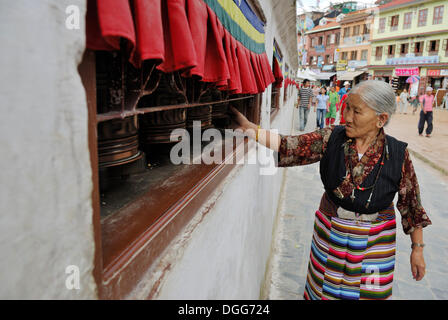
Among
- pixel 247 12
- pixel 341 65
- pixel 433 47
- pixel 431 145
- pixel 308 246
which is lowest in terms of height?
pixel 308 246

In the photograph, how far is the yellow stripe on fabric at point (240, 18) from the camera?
5.74 ft

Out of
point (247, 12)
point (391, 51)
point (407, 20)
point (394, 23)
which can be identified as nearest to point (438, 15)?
point (407, 20)

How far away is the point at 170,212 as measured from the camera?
4.03 feet

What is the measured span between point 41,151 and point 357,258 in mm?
1940

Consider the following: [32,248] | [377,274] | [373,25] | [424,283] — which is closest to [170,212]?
[32,248]

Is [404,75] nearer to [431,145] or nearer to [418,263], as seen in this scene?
[431,145]

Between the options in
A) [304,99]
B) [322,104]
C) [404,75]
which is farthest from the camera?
[404,75]

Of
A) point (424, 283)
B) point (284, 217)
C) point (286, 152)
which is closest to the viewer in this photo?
point (286, 152)

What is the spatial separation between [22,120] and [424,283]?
3900 millimetres

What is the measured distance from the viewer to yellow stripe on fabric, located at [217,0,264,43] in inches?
68.9

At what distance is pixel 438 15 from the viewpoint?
1123 inches

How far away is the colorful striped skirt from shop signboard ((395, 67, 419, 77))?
35.0 metres

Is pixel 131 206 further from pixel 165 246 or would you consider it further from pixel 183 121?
pixel 183 121
